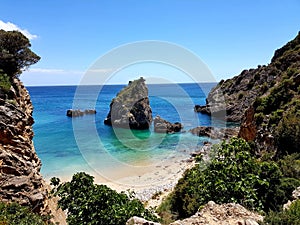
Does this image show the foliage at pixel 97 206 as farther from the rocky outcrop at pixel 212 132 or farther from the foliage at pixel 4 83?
the rocky outcrop at pixel 212 132

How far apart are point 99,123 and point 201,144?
27923 millimetres

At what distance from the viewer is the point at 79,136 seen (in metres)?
46.3

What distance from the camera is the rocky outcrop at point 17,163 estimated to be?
→ 1148 centimetres

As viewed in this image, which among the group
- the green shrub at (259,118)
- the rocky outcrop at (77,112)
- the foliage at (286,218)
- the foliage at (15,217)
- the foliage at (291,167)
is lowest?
the rocky outcrop at (77,112)

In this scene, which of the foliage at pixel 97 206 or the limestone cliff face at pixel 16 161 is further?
the limestone cliff face at pixel 16 161

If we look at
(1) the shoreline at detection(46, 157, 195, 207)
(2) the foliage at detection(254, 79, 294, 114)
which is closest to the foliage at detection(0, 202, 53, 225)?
(1) the shoreline at detection(46, 157, 195, 207)

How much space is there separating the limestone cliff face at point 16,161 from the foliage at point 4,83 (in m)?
0.37

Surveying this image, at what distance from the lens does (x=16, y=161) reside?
12.5 m

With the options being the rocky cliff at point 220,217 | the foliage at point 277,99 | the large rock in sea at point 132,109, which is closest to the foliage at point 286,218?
the rocky cliff at point 220,217

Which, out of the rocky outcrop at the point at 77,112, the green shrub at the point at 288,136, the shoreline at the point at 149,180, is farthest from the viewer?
the rocky outcrop at the point at 77,112

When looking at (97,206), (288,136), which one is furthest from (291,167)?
(97,206)

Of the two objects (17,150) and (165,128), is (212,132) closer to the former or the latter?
(165,128)

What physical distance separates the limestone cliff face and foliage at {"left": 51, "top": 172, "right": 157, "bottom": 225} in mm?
3505

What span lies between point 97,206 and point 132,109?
1768 inches
